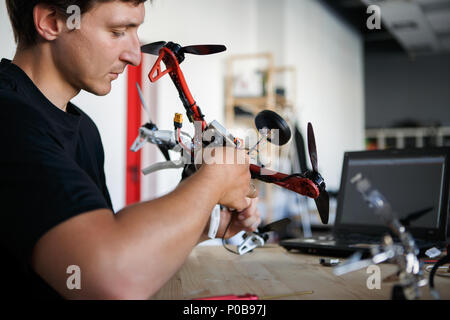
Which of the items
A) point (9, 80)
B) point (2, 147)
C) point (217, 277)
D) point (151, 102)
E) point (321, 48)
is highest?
point (321, 48)

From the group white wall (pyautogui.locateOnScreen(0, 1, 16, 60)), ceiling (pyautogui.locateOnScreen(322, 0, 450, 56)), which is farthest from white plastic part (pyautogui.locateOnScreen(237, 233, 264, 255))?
ceiling (pyautogui.locateOnScreen(322, 0, 450, 56))

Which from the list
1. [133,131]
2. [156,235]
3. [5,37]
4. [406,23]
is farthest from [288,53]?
[156,235]

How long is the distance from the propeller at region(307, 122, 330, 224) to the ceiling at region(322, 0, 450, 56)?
5033 millimetres

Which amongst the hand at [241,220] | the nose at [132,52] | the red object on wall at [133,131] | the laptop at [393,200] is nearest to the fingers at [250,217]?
the hand at [241,220]

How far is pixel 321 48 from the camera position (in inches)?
247

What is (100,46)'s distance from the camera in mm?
663

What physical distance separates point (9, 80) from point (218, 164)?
0.36 metres

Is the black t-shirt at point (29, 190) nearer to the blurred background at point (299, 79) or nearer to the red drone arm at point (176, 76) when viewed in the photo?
the red drone arm at point (176, 76)

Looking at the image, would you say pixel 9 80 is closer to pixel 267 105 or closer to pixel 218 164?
pixel 218 164

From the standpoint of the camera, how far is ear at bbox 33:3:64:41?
0.68 meters

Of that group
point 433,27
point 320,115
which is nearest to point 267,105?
point 320,115

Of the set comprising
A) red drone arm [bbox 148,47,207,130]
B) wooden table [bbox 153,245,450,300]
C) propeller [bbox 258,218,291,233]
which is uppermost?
red drone arm [bbox 148,47,207,130]

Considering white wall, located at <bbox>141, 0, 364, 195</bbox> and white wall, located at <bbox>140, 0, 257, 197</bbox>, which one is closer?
white wall, located at <bbox>140, 0, 257, 197</bbox>

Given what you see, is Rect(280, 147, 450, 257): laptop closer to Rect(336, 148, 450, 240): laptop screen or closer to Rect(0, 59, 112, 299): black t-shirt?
Rect(336, 148, 450, 240): laptop screen
